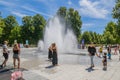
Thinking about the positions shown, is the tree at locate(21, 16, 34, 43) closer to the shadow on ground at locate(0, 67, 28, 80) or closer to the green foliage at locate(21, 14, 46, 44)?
the green foliage at locate(21, 14, 46, 44)

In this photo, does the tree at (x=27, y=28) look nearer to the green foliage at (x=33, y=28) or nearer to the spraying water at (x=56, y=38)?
the green foliage at (x=33, y=28)

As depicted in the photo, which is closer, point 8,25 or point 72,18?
point 72,18

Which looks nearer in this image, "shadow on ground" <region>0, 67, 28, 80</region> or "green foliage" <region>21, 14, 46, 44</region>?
"shadow on ground" <region>0, 67, 28, 80</region>

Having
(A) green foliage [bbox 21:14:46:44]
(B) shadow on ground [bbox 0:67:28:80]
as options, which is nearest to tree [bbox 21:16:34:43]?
(A) green foliage [bbox 21:14:46:44]

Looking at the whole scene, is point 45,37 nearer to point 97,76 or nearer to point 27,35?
point 97,76

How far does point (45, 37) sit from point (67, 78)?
29424mm

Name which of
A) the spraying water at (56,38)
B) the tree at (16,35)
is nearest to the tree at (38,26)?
the tree at (16,35)

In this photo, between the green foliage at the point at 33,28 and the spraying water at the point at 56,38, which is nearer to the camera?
the spraying water at the point at 56,38

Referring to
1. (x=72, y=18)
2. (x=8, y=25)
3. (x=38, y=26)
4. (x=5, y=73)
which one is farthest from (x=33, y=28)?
(x=5, y=73)

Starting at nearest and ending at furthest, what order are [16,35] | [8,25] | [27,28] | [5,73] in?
[5,73] < [27,28] < [16,35] < [8,25]

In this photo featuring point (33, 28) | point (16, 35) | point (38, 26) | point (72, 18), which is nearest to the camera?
point (72, 18)

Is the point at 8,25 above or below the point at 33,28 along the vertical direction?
above

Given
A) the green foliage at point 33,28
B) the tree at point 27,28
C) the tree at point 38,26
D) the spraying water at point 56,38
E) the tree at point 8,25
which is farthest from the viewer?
the tree at point 8,25

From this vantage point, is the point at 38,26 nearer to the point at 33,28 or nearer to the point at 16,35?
the point at 33,28
